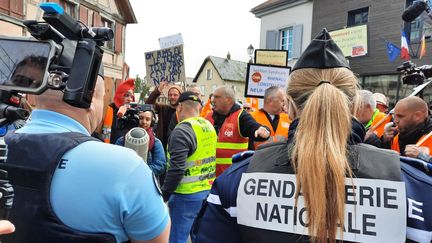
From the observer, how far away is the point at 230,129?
15.2 ft

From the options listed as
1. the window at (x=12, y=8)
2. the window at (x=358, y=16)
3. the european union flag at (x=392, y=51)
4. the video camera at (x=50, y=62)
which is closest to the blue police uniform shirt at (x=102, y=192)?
the video camera at (x=50, y=62)

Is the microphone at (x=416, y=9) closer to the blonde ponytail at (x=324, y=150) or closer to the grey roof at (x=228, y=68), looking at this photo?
the blonde ponytail at (x=324, y=150)

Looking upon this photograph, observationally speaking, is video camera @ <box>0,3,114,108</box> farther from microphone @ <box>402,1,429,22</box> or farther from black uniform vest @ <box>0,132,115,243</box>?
microphone @ <box>402,1,429,22</box>

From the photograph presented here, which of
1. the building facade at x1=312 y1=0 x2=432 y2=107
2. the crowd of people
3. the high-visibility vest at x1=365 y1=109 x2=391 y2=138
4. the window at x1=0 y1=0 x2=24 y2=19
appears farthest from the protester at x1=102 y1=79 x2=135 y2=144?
the building facade at x1=312 y1=0 x2=432 y2=107

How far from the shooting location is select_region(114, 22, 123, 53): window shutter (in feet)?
56.2

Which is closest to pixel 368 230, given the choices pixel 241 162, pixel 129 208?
pixel 241 162

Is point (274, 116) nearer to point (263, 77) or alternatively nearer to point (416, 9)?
point (263, 77)

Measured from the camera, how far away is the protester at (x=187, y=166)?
11.2 feet

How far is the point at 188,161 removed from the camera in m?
3.55

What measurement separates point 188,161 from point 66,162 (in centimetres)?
233

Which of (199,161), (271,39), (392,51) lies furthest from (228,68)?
(199,161)

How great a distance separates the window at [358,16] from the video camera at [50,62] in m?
16.0

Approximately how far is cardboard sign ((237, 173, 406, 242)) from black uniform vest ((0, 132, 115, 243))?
518 mm

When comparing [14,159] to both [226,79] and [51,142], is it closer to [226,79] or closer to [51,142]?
[51,142]
